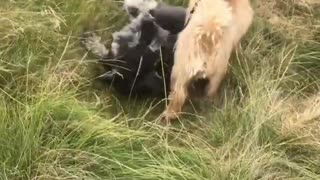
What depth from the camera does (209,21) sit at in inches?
125

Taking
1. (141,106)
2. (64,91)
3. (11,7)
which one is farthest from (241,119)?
(11,7)

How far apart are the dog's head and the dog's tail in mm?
316

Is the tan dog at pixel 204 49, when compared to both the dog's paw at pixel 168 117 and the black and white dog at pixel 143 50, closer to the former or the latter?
the dog's paw at pixel 168 117

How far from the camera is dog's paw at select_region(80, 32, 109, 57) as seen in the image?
347 centimetres

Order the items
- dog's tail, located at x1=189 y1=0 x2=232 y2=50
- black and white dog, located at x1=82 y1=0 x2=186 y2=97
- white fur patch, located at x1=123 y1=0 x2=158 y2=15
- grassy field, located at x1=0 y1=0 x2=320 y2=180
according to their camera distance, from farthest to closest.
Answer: white fur patch, located at x1=123 y1=0 x2=158 y2=15 → black and white dog, located at x1=82 y1=0 x2=186 y2=97 → dog's tail, located at x1=189 y1=0 x2=232 y2=50 → grassy field, located at x1=0 y1=0 x2=320 y2=180

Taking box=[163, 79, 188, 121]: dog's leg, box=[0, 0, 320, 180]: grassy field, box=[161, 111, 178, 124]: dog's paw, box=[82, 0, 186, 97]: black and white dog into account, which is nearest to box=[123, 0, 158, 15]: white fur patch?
box=[82, 0, 186, 97]: black and white dog

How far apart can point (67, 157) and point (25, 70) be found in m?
0.54

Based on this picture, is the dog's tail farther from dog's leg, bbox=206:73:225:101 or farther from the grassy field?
the grassy field

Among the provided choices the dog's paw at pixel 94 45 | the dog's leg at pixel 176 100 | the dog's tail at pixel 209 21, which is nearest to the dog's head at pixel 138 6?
the dog's paw at pixel 94 45

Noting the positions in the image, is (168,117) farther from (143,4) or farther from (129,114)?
(143,4)

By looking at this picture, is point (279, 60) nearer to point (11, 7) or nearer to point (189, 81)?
point (189, 81)

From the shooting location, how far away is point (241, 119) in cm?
315

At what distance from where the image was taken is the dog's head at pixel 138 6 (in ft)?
11.6

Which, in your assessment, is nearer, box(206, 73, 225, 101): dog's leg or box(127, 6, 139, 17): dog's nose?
box(206, 73, 225, 101): dog's leg
